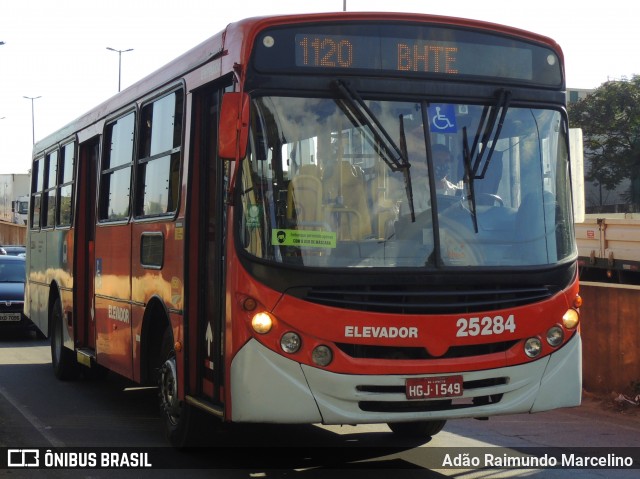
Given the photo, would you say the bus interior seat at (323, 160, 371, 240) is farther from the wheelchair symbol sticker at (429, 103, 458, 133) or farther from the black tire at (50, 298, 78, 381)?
the black tire at (50, 298, 78, 381)

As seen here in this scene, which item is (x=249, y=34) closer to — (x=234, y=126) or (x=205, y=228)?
(x=234, y=126)

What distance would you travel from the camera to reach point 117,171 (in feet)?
34.7

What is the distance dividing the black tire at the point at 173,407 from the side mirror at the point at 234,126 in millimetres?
2210

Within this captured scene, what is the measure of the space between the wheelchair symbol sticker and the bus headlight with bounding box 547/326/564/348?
150cm

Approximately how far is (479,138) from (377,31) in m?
0.99

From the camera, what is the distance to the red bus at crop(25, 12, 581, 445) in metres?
6.80

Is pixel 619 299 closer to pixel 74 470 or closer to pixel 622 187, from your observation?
pixel 74 470

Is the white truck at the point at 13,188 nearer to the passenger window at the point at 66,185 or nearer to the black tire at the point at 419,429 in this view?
the passenger window at the point at 66,185

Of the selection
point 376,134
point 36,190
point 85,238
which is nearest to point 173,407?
point 376,134

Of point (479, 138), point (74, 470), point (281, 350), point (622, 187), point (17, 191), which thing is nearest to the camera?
point (281, 350)

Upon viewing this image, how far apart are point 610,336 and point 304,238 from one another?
5456 mm

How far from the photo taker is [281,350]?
22.2 ft

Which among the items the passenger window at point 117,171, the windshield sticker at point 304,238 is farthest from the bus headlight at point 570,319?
the passenger window at point 117,171

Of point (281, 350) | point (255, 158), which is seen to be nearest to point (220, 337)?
point (281, 350)
